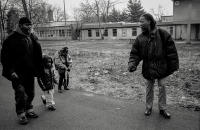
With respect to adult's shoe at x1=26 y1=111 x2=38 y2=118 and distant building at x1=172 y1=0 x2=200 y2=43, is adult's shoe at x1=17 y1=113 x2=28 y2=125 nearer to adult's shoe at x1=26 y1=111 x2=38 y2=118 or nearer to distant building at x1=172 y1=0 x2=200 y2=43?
adult's shoe at x1=26 y1=111 x2=38 y2=118

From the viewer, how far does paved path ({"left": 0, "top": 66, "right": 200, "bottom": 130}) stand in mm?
4438

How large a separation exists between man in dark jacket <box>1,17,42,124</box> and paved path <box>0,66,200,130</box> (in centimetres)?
53

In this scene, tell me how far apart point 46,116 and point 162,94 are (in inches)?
105

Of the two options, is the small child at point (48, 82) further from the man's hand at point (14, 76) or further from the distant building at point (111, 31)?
the distant building at point (111, 31)

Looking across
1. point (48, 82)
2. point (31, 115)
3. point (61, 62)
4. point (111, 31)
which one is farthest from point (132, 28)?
point (31, 115)

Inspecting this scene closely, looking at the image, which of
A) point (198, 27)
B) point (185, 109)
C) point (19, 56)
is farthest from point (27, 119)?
point (198, 27)

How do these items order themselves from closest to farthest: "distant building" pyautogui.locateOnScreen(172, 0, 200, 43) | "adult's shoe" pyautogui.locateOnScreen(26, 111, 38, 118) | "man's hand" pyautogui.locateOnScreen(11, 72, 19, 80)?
"man's hand" pyautogui.locateOnScreen(11, 72, 19, 80) < "adult's shoe" pyautogui.locateOnScreen(26, 111, 38, 118) < "distant building" pyautogui.locateOnScreen(172, 0, 200, 43)

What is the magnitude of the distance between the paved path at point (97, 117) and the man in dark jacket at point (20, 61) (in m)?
0.53

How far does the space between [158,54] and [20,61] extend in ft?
9.58

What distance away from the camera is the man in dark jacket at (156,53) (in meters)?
4.60

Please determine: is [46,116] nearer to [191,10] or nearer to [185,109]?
[185,109]

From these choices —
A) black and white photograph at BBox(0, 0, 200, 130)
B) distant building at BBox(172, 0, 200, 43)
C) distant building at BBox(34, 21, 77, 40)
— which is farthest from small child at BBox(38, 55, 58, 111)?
distant building at BBox(34, 21, 77, 40)

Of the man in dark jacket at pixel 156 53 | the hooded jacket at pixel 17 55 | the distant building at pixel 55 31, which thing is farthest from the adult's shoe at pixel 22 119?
the distant building at pixel 55 31

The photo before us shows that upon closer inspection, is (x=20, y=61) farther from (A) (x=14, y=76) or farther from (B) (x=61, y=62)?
(B) (x=61, y=62)
